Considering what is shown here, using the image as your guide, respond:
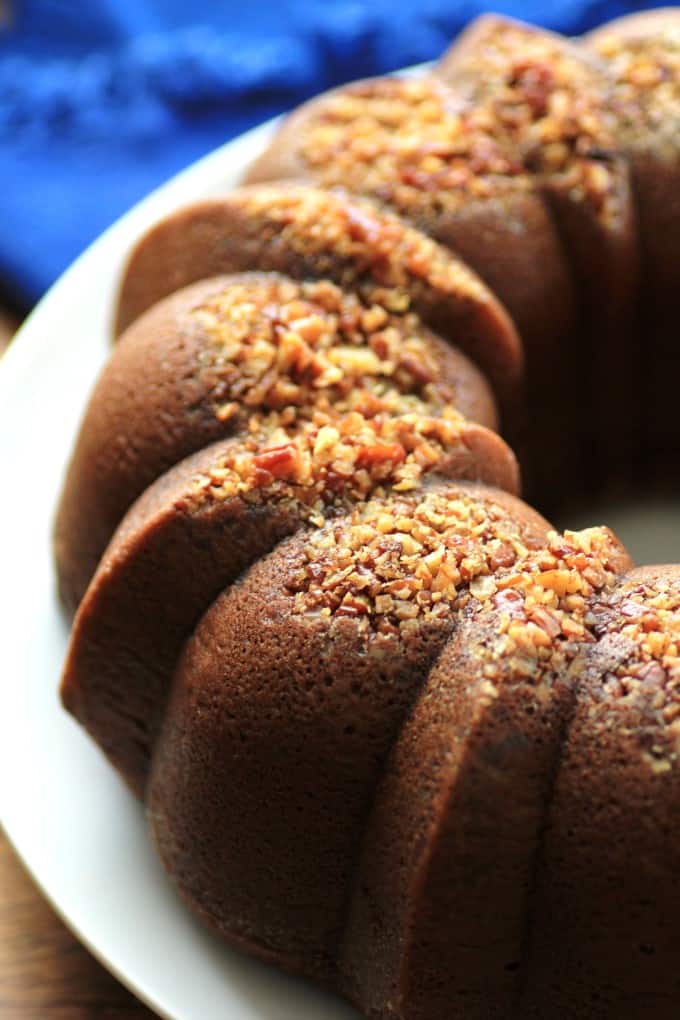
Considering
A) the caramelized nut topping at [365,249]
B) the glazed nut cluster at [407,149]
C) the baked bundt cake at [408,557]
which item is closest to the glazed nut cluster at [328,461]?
the baked bundt cake at [408,557]

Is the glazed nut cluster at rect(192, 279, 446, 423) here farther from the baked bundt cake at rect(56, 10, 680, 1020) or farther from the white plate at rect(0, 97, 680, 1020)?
the white plate at rect(0, 97, 680, 1020)

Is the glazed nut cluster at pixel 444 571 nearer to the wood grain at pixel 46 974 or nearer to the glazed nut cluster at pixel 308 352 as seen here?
the glazed nut cluster at pixel 308 352

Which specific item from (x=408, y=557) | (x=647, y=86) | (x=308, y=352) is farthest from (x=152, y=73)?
(x=408, y=557)


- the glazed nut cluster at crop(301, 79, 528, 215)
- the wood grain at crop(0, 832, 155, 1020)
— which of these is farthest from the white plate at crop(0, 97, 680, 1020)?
the glazed nut cluster at crop(301, 79, 528, 215)

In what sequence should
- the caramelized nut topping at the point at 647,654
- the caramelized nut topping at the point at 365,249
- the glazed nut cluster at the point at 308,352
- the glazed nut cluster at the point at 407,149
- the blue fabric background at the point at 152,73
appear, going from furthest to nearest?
the blue fabric background at the point at 152,73 → the glazed nut cluster at the point at 407,149 → the caramelized nut topping at the point at 365,249 → the glazed nut cluster at the point at 308,352 → the caramelized nut topping at the point at 647,654

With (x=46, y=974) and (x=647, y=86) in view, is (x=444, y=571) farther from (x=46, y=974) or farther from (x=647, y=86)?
(x=647, y=86)

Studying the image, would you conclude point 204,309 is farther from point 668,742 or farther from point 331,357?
point 668,742

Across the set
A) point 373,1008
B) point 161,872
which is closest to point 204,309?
point 161,872

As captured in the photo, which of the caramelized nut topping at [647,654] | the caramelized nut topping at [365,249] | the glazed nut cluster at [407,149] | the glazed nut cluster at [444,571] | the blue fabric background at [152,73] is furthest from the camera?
the blue fabric background at [152,73]
